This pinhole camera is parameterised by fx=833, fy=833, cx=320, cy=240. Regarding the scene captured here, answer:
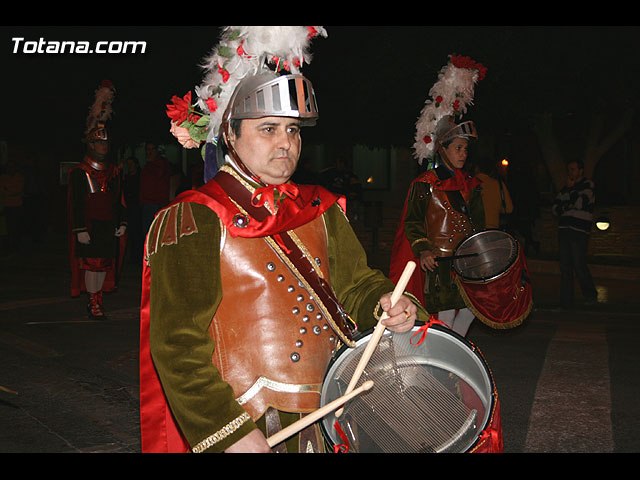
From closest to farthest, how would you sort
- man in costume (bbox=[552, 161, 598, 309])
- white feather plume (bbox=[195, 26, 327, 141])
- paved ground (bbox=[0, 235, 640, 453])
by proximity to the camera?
white feather plume (bbox=[195, 26, 327, 141]), paved ground (bbox=[0, 235, 640, 453]), man in costume (bbox=[552, 161, 598, 309])

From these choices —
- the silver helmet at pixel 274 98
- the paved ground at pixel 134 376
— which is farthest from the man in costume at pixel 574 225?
the silver helmet at pixel 274 98

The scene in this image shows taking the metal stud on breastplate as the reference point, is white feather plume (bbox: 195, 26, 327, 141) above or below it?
above

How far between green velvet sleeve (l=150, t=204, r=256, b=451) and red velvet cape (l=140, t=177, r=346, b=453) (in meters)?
0.09

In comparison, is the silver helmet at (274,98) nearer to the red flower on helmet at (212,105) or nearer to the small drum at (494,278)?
the red flower on helmet at (212,105)

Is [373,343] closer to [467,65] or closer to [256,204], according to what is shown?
[256,204]

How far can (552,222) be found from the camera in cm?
2316

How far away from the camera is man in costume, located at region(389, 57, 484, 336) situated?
255 inches

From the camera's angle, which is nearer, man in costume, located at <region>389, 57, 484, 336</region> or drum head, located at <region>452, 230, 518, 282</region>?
drum head, located at <region>452, 230, 518, 282</region>

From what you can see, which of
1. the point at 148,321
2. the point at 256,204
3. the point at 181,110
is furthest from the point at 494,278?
the point at 148,321

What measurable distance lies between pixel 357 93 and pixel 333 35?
2006 mm

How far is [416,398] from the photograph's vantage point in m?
2.57

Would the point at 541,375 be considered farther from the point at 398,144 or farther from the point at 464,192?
the point at 398,144

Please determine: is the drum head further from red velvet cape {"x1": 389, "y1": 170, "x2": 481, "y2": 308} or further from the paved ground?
the paved ground
